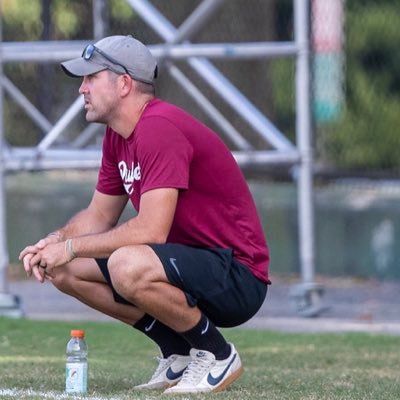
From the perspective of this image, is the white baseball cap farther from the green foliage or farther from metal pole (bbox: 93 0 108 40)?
the green foliage

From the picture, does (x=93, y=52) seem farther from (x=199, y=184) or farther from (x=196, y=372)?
(x=196, y=372)

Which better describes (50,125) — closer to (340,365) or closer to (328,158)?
(328,158)

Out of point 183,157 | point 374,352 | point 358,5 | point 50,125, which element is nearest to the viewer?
point 183,157

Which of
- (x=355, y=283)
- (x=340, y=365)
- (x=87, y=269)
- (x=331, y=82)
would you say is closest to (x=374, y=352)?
(x=340, y=365)

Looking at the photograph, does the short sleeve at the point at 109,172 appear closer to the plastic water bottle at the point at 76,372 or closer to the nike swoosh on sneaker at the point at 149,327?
the nike swoosh on sneaker at the point at 149,327

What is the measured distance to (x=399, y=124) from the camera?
1220 cm

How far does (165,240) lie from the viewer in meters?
5.70

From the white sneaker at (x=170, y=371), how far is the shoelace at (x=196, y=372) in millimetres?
193

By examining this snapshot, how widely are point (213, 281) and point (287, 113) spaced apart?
6.41m

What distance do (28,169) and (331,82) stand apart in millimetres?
3478

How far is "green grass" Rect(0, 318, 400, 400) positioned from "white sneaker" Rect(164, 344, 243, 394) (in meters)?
0.06

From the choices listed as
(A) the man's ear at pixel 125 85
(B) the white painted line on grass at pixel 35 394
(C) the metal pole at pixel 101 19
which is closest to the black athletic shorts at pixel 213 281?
(B) the white painted line on grass at pixel 35 394

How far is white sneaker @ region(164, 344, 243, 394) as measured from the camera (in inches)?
232

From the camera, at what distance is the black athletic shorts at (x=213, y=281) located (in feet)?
18.7
